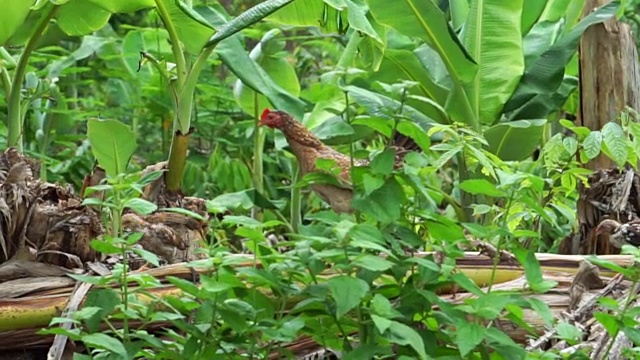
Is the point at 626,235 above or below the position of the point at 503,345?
below

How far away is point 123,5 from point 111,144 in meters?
0.50

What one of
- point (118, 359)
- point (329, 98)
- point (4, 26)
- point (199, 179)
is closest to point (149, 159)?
point (199, 179)

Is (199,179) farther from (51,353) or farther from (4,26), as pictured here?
(51,353)

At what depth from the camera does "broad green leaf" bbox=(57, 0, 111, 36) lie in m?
2.63

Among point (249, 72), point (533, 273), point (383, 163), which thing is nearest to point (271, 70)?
point (249, 72)

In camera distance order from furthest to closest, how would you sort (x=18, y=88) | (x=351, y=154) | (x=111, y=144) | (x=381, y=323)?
1. (x=18, y=88)
2. (x=111, y=144)
3. (x=351, y=154)
4. (x=381, y=323)

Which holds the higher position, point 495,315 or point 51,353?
point 495,315

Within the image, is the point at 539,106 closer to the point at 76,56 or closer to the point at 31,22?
the point at 31,22

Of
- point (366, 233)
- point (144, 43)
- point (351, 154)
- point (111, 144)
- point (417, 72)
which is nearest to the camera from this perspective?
point (366, 233)

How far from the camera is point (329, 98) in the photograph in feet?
10.9

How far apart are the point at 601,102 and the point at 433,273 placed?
1.71 meters

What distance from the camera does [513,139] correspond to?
3078 mm

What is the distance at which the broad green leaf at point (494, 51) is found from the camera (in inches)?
120

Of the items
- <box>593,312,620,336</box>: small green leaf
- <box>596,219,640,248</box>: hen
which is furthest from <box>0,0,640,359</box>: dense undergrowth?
<box>596,219,640,248</box>: hen
